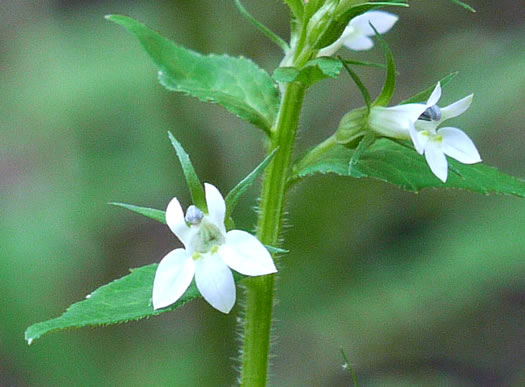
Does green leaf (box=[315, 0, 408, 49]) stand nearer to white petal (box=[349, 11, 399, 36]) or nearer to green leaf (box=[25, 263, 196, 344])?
A: white petal (box=[349, 11, 399, 36])

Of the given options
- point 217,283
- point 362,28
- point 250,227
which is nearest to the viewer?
point 217,283

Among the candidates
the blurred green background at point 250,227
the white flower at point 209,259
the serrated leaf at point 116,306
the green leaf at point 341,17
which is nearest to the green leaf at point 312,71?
the green leaf at point 341,17

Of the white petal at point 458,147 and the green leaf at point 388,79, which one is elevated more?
the green leaf at point 388,79

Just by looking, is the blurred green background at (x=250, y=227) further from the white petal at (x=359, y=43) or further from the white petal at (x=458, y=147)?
the white petal at (x=458, y=147)

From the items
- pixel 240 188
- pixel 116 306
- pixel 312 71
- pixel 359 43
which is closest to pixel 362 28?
pixel 359 43

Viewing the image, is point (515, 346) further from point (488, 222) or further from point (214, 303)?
point (214, 303)

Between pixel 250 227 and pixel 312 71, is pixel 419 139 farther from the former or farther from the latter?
pixel 250 227

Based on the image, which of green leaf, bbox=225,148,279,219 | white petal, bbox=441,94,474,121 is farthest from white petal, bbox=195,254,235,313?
white petal, bbox=441,94,474,121
